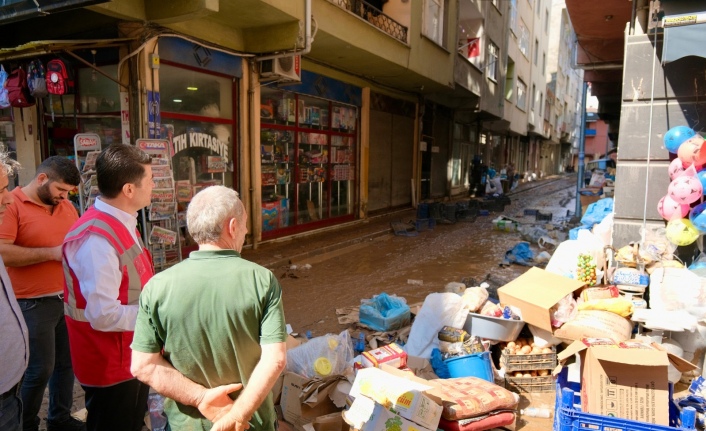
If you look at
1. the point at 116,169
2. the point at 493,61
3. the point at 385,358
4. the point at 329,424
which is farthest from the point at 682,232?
the point at 493,61

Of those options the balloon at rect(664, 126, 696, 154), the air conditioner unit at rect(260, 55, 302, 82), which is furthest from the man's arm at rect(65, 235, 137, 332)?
the air conditioner unit at rect(260, 55, 302, 82)

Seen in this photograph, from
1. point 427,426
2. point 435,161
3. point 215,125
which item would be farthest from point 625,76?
point 435,161

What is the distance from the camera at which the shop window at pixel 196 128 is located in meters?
7.32

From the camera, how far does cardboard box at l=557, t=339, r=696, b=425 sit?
2793 millimetres

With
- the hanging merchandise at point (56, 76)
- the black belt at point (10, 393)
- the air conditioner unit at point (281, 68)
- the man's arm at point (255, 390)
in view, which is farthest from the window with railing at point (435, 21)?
the black belt at point (10, 393)

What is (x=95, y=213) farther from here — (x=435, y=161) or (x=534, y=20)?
(x=534, y=20)

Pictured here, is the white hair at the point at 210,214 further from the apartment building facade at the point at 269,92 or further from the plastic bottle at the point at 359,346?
the apartment building facade at the point at 269,92

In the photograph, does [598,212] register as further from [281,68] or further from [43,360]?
[43,360]

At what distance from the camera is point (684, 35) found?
16.9 feet

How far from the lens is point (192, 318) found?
179 centimetres

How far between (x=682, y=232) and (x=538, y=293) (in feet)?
7.67

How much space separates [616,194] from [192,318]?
6515 millimetres

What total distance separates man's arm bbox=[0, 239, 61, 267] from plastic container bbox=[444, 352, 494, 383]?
125 inches

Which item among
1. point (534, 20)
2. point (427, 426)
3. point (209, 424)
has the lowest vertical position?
point (427, 426)
